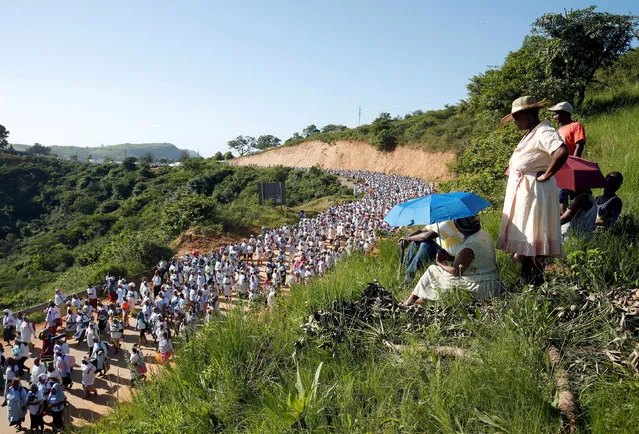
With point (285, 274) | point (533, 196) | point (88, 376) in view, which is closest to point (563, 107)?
point (533, 196)

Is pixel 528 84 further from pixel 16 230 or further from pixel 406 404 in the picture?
pixel 16 230

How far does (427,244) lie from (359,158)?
51226 mm

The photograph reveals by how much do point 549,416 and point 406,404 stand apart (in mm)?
749

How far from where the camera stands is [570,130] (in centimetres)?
487

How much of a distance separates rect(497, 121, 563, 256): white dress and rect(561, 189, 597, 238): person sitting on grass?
1.16 meters

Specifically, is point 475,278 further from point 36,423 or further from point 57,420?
point 36,423

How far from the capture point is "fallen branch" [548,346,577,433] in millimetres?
2053

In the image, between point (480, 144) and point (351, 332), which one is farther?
point (480, 144)

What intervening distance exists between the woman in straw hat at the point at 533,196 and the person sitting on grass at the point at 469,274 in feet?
0.92

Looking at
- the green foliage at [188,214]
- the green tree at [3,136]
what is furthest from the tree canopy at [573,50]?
the green tree at [3,136]

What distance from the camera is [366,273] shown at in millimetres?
4770

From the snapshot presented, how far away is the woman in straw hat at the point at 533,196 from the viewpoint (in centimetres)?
334

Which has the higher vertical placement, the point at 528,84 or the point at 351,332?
the point at 528,84

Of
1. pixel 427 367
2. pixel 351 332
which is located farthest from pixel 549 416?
pixel 351 332
